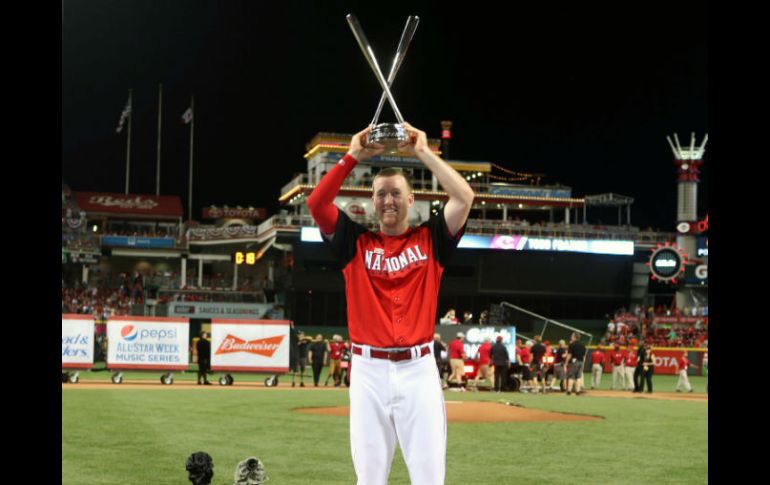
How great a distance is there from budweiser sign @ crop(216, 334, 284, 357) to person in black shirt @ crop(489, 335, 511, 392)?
6.07 m

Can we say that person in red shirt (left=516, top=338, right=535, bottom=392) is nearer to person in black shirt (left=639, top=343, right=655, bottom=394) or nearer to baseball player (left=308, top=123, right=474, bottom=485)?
person in black shirt (left=639, top=343, right=655, bottom=394)

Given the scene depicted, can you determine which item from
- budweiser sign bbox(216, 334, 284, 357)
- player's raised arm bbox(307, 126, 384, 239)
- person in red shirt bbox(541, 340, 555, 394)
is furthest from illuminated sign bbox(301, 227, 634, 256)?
player's raised arm bbox(307, 126, 384, 239)

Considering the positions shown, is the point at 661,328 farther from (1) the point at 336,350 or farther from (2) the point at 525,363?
(1) the point at 336,350

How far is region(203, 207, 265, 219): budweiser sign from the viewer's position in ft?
231

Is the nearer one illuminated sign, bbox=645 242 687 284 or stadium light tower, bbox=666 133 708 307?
illuminated sign, bbox=645 242 687 284

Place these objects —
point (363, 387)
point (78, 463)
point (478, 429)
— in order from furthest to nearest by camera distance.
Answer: point (478, 429)
point (78, 463)
point (363, 387)

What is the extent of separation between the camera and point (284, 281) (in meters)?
56.5

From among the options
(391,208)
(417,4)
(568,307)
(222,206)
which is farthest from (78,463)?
(222,206)

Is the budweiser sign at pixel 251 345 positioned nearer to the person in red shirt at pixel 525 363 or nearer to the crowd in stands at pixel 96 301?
the person in red shirt at pixel 525 363

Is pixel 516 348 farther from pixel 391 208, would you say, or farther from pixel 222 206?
pixel 222 206

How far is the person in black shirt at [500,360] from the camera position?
25.3 meters

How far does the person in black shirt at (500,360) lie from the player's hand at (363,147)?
20.2 meters

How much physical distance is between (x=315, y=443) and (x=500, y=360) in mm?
13502
